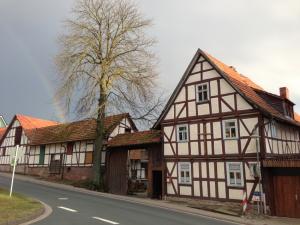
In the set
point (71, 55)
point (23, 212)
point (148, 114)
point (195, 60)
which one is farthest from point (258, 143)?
point (71, 55)

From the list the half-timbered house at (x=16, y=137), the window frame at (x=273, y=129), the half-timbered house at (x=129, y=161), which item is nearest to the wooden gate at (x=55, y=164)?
the half-timbered house at (x=16, y=137)

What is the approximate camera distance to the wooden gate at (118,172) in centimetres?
2838

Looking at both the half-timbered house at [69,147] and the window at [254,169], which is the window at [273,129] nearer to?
the window at [254,169]

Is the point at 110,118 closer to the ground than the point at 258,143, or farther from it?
farther from it

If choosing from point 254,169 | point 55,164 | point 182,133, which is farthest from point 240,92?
point 55,164

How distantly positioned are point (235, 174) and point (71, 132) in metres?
21.2

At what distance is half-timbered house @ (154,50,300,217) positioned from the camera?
19531 mm

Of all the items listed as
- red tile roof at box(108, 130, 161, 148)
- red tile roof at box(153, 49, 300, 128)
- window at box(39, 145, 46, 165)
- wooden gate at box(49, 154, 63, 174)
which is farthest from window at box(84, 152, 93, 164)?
red tile roof at box(153, 49, 300, 128)

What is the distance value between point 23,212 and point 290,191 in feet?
47.4

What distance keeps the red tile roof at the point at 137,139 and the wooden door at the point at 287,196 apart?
9.75 metres

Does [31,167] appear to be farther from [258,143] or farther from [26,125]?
[258,143]

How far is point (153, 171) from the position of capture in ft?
86.3

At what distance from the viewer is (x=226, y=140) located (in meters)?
21.8

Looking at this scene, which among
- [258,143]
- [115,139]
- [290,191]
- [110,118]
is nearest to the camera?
[290,191]
